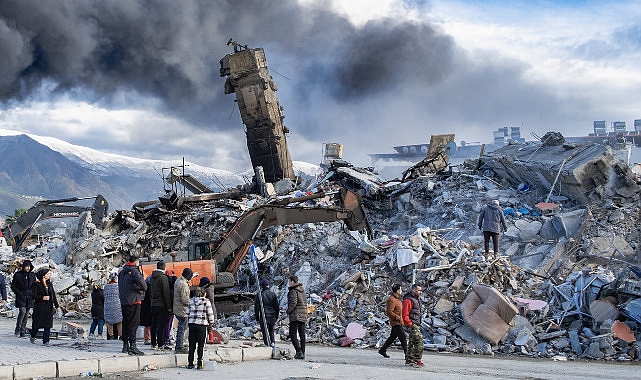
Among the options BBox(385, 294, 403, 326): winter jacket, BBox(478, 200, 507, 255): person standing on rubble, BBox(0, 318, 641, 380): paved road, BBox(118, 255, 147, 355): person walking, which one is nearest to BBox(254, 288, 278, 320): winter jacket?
BBox(0, 318, 641, 380): paved road

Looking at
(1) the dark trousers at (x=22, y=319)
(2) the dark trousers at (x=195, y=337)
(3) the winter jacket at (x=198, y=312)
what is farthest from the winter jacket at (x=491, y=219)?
(1) the dark trousers at (x=22, y=319)

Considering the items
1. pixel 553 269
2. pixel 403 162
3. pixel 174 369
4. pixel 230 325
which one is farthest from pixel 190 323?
pixel 403 162

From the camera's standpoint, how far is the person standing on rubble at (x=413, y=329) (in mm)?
9344

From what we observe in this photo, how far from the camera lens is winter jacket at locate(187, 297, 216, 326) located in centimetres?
849

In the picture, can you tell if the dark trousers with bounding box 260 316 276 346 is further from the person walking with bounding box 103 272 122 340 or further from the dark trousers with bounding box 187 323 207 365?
the person walking with bounding box 103 272 122 340

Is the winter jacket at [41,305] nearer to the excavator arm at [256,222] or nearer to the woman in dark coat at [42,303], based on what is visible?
the woman in dark coat at [42,303]

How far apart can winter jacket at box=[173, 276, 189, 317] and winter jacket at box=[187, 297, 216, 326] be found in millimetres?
587

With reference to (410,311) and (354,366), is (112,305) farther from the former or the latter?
(410,311)

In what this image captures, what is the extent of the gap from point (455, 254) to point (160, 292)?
263 inches

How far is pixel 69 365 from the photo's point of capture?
7562 millimetres

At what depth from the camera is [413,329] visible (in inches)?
371

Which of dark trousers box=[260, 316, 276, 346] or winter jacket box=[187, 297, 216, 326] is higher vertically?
winter jacket box=[187, 297, 216, 326]

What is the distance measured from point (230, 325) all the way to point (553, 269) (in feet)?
23.2

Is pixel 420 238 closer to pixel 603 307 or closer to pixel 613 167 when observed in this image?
pixel 603 307
